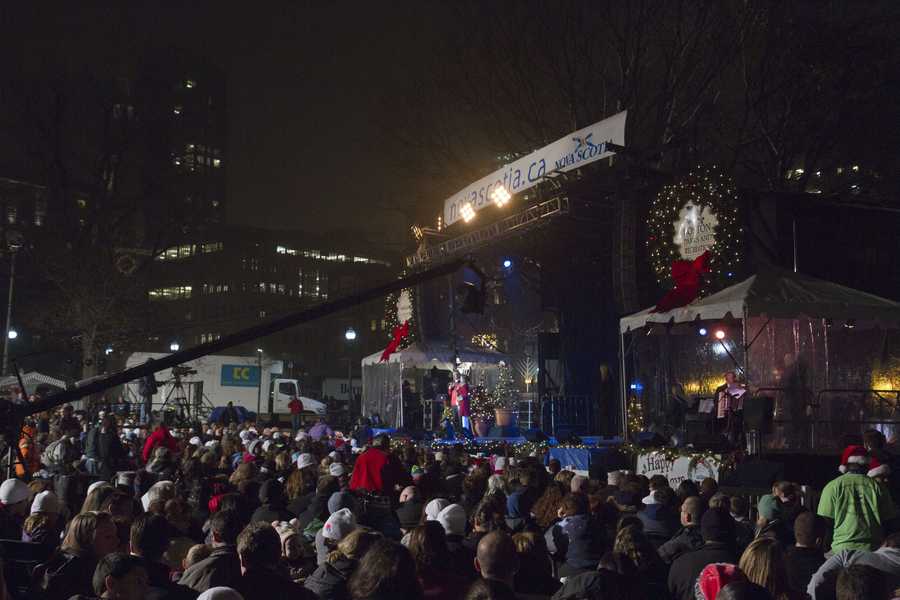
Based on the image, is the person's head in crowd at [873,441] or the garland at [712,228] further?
the garland at [712,228]

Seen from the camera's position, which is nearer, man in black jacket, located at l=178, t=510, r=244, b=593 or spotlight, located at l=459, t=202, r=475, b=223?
man in black jacket, located at l=178, t=510, r=244, b=593

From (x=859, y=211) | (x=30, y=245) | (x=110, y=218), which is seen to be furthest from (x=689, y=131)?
(x=30, y=245)

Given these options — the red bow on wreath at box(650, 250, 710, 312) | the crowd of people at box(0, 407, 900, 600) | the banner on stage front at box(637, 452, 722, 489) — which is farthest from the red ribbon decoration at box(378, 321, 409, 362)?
the crowd of people at box(0, 407, 900, 600)

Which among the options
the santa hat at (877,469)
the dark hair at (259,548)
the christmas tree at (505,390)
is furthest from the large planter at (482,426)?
the dark hair at (259,548)

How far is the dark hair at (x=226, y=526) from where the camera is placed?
5.79 meters

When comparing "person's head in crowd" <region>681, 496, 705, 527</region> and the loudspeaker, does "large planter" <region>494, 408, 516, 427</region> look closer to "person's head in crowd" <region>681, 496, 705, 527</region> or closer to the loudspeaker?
the loudspeaker

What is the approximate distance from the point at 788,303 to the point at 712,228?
288 centimetres

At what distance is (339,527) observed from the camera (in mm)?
6734

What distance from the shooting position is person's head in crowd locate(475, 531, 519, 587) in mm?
4555

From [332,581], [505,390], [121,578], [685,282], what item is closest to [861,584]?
[332,581]

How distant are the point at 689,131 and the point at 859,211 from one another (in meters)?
6.37

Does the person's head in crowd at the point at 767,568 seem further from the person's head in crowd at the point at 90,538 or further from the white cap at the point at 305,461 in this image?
the white cap at the point at 305,461

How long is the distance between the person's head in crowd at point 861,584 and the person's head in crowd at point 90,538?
4.33 meters

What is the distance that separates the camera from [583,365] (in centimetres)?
2527
